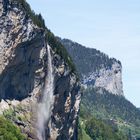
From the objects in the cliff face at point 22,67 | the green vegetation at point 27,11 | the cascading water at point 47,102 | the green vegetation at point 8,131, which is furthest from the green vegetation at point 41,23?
the green vegetation at point 8,131

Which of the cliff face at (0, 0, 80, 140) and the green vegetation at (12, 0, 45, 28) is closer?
the cliff face at (0, 0, 80, 140)

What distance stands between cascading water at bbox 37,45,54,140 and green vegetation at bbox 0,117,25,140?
1578 centimetres

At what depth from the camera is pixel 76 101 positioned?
7785 inches

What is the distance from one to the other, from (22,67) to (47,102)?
1610 centimetres

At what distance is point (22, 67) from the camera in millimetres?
164750

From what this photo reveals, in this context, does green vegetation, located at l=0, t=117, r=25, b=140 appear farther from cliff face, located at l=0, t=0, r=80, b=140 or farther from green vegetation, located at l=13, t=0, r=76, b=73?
green vegetation, located at l=13, t=0, r=76, b=73

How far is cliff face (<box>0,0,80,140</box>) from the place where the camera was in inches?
6334

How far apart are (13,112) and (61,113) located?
25402mm

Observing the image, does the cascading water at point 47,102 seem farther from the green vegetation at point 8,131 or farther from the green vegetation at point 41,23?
the green vegetation at point 8,131

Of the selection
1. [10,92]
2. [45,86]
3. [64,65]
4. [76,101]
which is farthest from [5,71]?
[76,101]

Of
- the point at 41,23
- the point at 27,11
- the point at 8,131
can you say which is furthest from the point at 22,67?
the point at 41,23

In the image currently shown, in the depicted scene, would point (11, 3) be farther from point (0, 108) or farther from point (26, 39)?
point (0, 108)

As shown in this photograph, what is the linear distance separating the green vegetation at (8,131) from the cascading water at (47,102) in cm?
1578

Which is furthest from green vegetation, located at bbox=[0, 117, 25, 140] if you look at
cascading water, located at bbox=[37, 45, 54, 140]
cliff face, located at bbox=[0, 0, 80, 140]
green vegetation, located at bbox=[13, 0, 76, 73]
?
green vegetation, located at bbox=[13, 0, 76, 73]
